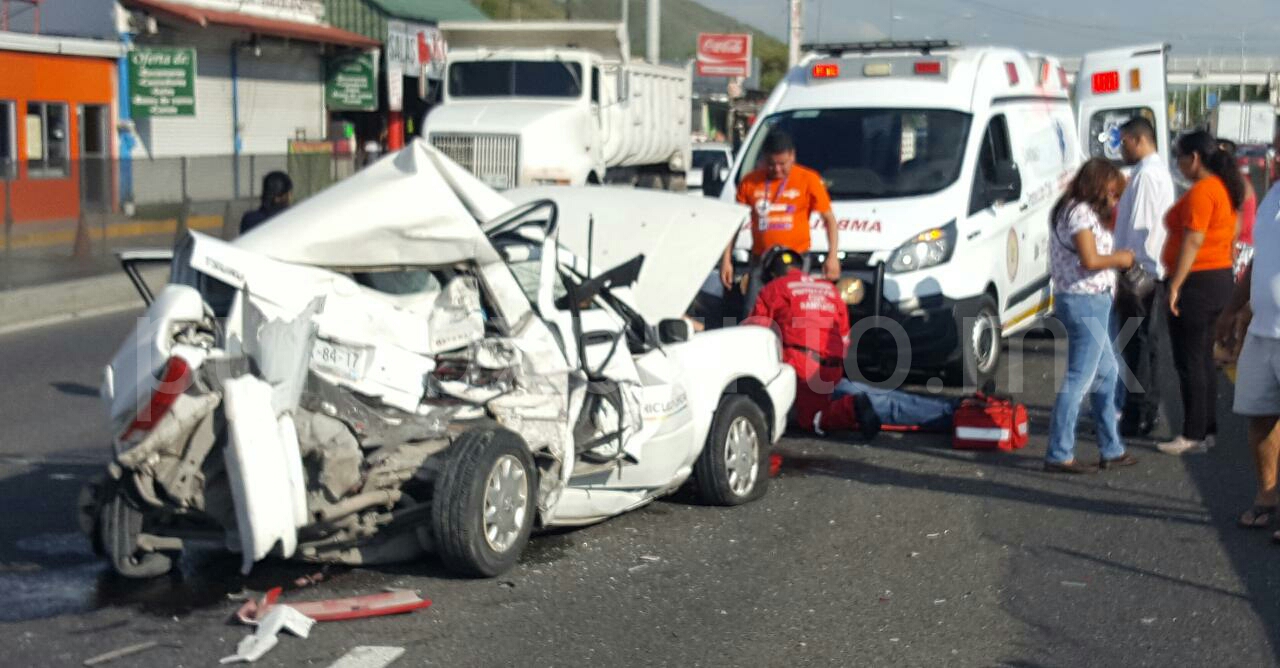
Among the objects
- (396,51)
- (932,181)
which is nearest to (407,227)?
(932,181)

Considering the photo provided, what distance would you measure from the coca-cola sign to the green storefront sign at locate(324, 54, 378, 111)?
89.7ft

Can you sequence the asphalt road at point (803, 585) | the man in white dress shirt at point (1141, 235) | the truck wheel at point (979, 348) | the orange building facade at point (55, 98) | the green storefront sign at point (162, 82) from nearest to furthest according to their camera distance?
the asphalt road at point (803, 585) < the man in white dress shirt at point (1141, 235) < the truck wheel at point (979, 348) < the orange building facade at point (55, 98) < the green storefront sign at point (162, 82)

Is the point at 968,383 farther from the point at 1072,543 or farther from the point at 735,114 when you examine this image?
the point at 735,114

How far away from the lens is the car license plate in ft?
19.7

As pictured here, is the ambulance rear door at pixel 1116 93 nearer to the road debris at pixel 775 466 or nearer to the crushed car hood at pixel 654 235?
the road debris at pixel 775 466

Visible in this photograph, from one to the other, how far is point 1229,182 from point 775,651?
542 cm

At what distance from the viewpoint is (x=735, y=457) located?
803 cm

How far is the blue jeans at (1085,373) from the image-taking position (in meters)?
8.78

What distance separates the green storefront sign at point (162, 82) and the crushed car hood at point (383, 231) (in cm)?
2525

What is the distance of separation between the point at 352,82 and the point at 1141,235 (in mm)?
32329

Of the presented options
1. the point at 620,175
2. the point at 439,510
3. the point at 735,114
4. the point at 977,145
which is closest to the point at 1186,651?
the point at 439,510

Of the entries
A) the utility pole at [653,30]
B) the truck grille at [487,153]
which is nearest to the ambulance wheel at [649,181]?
the truck grille at [487,153]

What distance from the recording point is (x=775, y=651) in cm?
567

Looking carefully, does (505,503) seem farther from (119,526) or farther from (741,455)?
(741,455)
